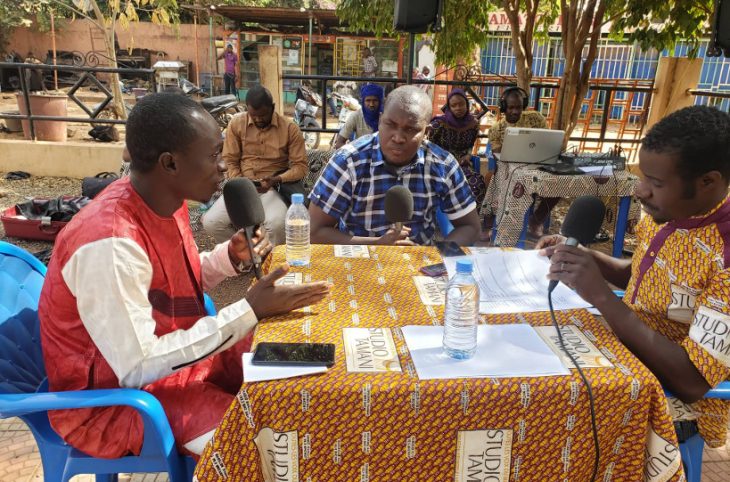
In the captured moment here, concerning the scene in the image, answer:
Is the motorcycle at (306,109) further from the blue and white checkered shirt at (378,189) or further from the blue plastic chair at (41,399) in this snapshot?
the blue plastic chair at (41,399)

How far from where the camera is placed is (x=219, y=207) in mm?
4543

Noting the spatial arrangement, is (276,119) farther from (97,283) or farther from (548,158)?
(97,283)

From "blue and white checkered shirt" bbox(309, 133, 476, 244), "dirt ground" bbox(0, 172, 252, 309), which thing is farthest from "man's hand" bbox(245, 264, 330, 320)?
"dirt ground" bbox(0, 172, 252, 309)

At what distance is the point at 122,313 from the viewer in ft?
4.44

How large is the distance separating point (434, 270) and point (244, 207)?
72cm

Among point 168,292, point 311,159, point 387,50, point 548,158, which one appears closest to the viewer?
point 168,292

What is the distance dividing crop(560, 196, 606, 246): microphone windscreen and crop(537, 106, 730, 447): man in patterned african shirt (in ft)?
0.19

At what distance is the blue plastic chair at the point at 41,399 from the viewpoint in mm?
1393

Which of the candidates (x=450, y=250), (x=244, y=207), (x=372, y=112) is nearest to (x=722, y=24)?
(x=372, y=112)

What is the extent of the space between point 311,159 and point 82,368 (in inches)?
162

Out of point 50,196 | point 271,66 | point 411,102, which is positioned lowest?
point 50,196

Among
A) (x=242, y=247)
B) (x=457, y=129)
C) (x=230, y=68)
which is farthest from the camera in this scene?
(x=230, y=68)

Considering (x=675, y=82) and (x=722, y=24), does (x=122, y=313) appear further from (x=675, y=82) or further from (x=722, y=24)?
(x=675, y=82)

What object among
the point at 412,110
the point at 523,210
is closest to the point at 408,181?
the point at 412,110
